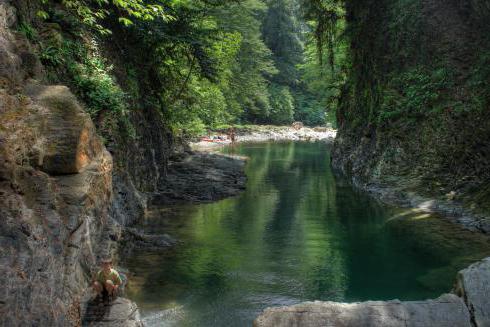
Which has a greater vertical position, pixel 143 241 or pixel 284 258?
pixel 143 241

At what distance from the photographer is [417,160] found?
73.7 ft

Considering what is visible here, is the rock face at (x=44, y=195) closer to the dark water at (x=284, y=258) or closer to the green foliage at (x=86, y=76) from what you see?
the dark water at (x=284, y=258)

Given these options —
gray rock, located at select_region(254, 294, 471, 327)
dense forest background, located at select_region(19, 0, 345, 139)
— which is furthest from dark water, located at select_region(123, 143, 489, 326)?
dense forest background, located at select_region(19, 0, 345, 139)

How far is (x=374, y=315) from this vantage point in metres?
7.78

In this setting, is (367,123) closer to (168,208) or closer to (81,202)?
(168,208)

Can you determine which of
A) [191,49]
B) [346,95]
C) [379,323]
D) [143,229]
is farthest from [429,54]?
[379,323]

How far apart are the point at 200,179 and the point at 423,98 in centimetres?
1213

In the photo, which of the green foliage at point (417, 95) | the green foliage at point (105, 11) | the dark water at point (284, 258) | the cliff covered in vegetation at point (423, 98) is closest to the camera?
the green foliage at point (105, 11)

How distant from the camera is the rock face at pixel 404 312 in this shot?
7637 mm

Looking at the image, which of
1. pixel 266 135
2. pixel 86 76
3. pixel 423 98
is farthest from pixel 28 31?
pixel 266 135

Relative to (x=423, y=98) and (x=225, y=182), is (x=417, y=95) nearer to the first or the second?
(x=423, y=98)

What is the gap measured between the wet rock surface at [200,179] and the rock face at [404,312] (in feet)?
44.8

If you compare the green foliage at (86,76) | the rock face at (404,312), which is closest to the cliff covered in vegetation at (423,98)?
the rock face at (404,312)

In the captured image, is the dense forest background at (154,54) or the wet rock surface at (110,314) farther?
the dense forest background at (154,54)
